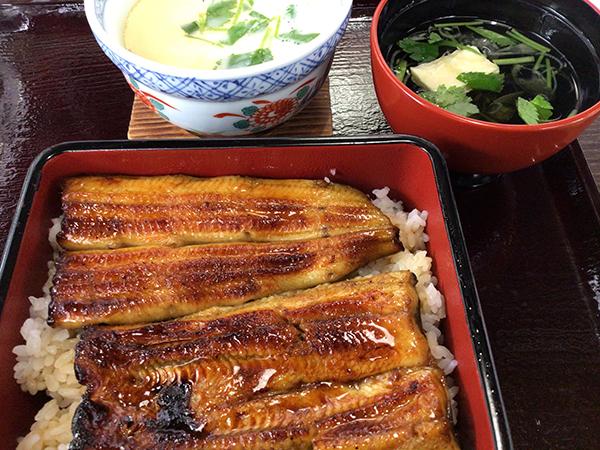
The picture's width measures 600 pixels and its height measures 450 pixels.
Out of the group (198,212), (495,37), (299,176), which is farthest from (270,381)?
(495,37)

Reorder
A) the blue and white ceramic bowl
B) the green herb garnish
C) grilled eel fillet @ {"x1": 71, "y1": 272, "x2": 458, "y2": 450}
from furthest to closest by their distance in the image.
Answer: the green herb garnish
the blue and white ceramic bowl
grilled eel fillet @ {"x1": 71, "y1": 272, "x2": 458, "y2": 450}

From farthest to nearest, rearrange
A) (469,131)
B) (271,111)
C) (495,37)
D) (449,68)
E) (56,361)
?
(495,37) < (449,68) < (271,111) < (469,131) < (56,361)

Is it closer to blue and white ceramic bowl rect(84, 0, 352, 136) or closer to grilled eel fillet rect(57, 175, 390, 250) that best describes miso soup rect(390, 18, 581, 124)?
blue and white ceramic bowl rect(84, 0, 352, 136)

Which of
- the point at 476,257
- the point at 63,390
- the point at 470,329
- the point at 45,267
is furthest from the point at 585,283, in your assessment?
the point at 45,267

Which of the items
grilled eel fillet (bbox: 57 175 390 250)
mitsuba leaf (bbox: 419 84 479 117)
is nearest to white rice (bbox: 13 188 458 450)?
grilled eel fillet (bbox: 57 175 390 250)

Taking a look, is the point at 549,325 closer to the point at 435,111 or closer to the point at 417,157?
the point at 417,157

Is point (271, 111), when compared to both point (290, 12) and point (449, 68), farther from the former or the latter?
point (449, 68)

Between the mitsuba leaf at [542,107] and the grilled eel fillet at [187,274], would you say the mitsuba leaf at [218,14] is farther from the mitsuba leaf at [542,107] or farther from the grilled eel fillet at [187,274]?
the mitsuba leaf at [542,107]
